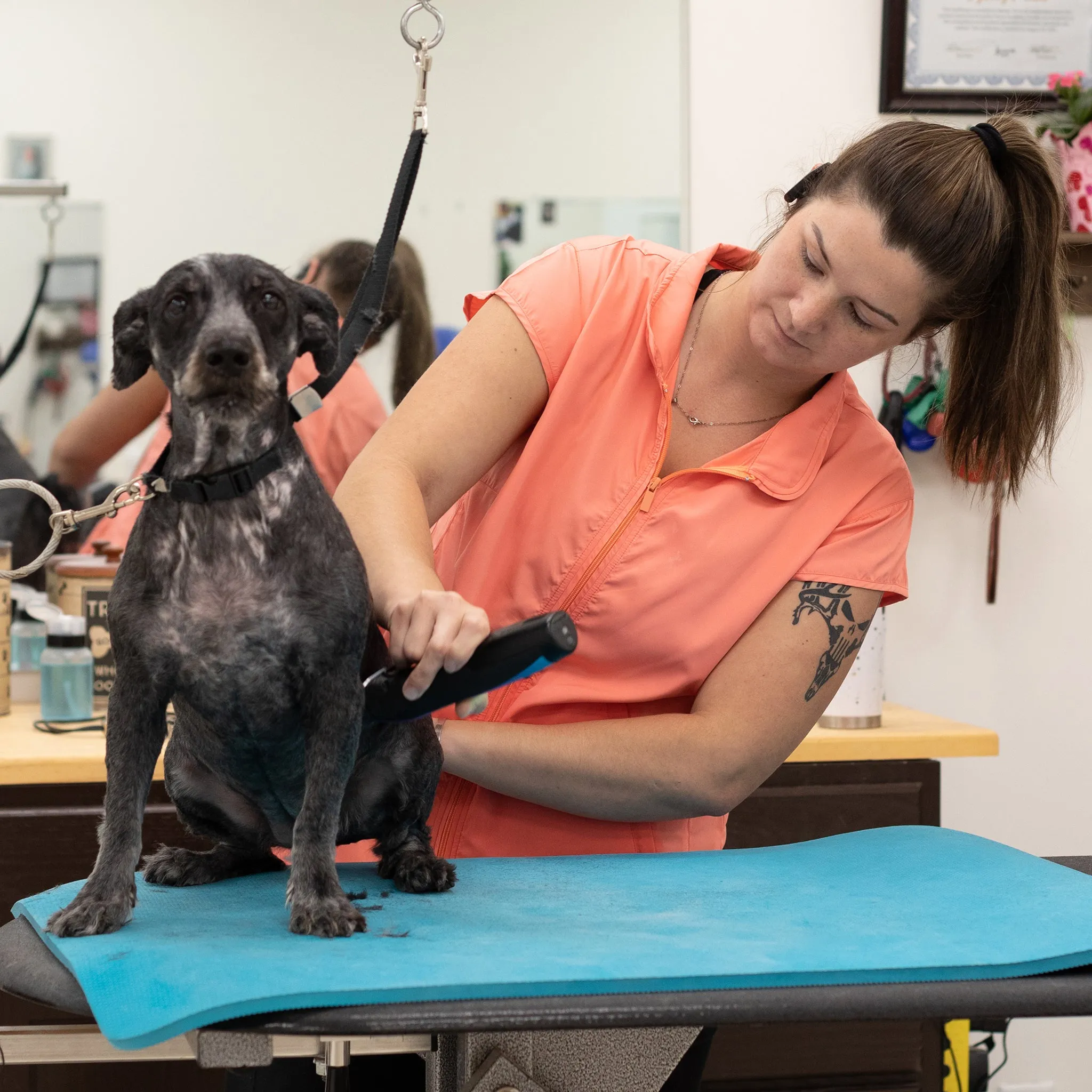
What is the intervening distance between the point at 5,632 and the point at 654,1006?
1.63 m

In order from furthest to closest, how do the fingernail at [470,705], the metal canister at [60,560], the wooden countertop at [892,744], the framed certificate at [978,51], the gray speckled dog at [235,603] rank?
the framed certificate at [978,51], the metal canister at [60,560], the wooden countertop at [892,744], the fingernail at [470,705], the gray speckled dog at [235,603]

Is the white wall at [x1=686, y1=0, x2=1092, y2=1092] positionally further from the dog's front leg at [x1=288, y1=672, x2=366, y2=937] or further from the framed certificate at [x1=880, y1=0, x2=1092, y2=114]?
the dog's front leg at [x1=288, y1=672, x2=366, y2=937]

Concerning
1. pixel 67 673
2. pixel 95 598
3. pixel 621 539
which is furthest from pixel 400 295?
pixel 621 539

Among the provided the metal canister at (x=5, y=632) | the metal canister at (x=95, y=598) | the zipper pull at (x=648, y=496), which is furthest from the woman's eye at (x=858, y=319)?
the metal canister at (x=5, y=632)

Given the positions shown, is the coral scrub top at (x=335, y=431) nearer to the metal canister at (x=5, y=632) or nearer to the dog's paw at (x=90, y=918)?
the metal canister at (x=5, y=632)

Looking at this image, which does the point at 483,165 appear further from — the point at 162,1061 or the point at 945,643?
the point at 162,1061

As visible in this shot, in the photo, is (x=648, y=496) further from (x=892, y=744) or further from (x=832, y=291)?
(x=892, y=744)

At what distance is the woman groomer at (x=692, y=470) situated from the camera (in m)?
1.11

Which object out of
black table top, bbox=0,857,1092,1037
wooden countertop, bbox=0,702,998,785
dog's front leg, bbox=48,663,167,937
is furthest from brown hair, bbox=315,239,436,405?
black table top, bbox=0,857,1092,1037

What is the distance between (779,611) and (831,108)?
1416mm

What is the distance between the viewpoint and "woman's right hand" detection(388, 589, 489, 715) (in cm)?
84

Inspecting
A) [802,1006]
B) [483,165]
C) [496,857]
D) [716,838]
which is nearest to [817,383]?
[716,838]

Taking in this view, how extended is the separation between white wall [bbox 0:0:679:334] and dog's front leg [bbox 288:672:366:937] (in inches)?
58.9

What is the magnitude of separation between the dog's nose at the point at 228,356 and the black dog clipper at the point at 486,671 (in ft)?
0.83
